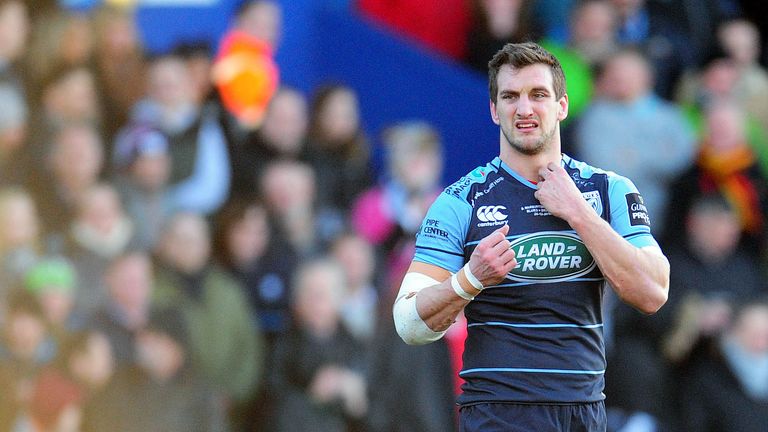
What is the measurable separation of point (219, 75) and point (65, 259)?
6.30 ft

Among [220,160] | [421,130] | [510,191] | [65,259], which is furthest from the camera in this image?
[421,130]

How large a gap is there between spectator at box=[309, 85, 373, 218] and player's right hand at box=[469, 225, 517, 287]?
5471mm

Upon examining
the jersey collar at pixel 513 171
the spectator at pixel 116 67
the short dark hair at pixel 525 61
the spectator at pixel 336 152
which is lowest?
the jersey collar at pixel 513 171

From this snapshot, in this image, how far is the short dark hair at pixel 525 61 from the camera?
4871mm

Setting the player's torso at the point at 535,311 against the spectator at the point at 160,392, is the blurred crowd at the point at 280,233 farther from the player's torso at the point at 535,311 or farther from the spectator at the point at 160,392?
the player's torso at the point at 535,311

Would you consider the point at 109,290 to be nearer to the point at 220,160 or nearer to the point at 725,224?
the point at 220,160

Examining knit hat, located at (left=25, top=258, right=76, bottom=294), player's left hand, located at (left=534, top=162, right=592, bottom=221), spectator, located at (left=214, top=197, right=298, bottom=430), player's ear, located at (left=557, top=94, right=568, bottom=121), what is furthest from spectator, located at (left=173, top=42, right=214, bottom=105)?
player's left hand, located at (left=534, top=162, right=592, bottom=221)

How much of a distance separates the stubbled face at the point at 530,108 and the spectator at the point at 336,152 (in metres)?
5.16

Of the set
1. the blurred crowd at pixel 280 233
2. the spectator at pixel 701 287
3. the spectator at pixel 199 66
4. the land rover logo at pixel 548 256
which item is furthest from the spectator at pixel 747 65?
the land rover logo at pixel 548 256

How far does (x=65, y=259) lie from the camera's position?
894cm

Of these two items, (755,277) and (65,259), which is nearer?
(65,259)

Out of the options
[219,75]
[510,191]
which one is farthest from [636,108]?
A: [510,191]

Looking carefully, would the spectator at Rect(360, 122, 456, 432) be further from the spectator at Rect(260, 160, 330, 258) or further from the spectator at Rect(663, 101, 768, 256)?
the spectator at Rect(663, 101, 768, 256)

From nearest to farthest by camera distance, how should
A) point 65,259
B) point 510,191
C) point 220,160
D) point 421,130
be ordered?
point 510,191
point 65,259
point 220,160
point 421,130
